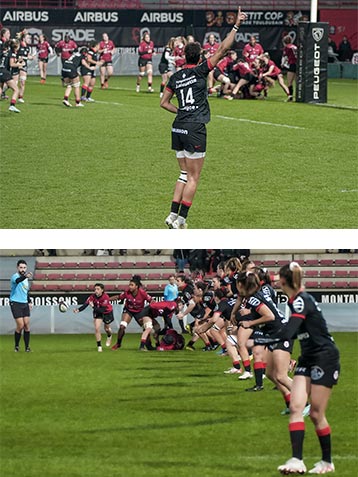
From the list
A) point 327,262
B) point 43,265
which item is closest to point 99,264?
point 43,265

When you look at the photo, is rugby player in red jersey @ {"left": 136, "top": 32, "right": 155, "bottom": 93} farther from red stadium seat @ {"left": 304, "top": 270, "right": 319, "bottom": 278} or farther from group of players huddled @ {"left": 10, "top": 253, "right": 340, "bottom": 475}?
group of players huddled @ {"left": 10, "top": 253, "right": 340, "bottom": 475}

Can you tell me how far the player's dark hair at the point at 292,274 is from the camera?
336 inches

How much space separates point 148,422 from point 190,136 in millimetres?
3712

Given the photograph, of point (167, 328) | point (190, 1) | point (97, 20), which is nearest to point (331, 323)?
point (167, 328)

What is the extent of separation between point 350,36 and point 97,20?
46.2ft

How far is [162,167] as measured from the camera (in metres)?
19.5

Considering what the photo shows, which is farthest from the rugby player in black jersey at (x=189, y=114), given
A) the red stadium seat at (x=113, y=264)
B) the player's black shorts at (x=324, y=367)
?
the red stadium seat at (x=113, y=264)

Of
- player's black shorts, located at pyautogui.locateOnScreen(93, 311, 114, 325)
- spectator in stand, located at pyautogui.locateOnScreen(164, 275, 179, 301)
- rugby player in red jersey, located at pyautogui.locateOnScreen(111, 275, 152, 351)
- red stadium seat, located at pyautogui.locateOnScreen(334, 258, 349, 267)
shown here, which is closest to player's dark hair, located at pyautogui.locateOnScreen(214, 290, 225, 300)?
rugby player in red jersey, located at pyautogui.locateOnScreen(111, 275, 152, 351)

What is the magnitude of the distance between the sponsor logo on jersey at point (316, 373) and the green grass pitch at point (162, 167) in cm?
600

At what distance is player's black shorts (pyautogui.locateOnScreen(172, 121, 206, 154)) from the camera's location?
12.8m

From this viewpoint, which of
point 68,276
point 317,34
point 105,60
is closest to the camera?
point 68,276

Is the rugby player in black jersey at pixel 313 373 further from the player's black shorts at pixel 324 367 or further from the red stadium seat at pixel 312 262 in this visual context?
the red stadium seat at pixel 312 262

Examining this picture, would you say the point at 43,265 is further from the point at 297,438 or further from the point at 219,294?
the point at 297,438

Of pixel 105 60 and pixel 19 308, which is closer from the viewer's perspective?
pixel 19 308
